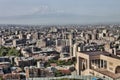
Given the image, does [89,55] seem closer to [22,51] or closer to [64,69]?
[64,69]

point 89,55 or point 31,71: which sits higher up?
point 89,55

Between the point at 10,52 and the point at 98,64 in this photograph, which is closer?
the point at 98,64

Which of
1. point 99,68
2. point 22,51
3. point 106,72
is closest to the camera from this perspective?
point 106,72

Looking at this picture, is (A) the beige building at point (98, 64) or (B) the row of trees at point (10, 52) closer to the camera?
(A) the beige building at point (98, 64)

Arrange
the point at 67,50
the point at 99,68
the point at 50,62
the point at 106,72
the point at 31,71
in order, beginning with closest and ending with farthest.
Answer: the point at 106,72 → the point at 99,68 → the point at 31,71 → the point at 50,62 → the point at 67,50

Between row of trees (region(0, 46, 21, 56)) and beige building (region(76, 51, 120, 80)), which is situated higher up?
beige building (region(76, 51, 120, 80))

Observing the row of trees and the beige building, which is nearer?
the beige building

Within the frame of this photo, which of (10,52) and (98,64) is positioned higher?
(98,64)

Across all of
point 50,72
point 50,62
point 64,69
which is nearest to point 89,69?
point 50,72
